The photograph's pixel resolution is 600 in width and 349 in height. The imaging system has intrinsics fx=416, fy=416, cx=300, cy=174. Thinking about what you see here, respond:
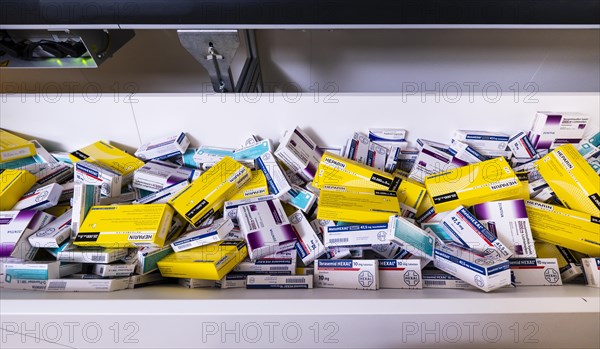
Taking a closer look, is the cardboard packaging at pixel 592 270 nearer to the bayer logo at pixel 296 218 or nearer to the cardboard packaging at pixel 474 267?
the cardboard packaging at pixel 474 267

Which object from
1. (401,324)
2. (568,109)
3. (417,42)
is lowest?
(401,324)

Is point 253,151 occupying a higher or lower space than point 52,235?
higher

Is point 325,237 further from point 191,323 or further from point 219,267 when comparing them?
point 191,323

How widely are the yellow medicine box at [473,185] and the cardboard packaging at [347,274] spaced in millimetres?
304

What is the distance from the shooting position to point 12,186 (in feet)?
4.05

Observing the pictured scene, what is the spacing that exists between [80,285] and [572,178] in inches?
53.8

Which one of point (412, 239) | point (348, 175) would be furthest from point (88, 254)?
point (412, 239)

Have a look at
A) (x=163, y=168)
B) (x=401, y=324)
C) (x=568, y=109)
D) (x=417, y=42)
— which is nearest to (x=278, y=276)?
(x=401, y=324)

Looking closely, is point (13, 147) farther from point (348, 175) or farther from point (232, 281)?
point (348, 175)

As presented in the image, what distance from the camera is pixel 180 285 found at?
1166mm

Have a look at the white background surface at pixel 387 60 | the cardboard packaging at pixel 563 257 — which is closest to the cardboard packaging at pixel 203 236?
the cardboard packaging at pixel 563 257

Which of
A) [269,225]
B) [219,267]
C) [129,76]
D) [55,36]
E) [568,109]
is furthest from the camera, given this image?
[129,76]

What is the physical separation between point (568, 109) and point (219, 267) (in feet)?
3.94

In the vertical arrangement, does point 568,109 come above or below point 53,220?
above
